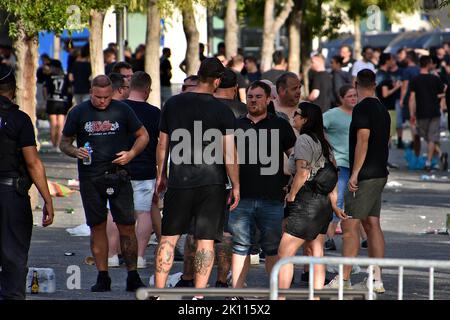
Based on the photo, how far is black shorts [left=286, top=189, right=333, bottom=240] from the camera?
10.5 m

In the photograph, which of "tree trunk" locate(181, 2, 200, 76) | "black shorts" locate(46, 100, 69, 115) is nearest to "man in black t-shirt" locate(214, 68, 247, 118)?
"tree trunk" locate(181, 2, 200, 76)

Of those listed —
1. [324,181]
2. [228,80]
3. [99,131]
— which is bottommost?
[324,181]

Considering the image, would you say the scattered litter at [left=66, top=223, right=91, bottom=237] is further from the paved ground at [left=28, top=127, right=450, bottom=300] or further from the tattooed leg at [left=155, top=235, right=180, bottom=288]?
the tattooed leg at [left=155, top=235, right=180, bottom=288]

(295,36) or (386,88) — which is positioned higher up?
(295,36)

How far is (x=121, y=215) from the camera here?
11.6 m

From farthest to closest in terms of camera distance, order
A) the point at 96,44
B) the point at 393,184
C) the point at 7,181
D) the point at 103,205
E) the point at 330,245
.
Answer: the point at 96,44, the point at 393,184, the point at 330,245, the point at 103,205, the point at 7,181

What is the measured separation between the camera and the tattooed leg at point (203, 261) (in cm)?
1025

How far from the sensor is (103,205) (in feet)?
37.7

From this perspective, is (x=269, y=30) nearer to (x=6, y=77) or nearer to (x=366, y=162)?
(x=366, y=162)

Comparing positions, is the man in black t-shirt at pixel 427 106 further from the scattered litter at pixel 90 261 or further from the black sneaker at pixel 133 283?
the black sneaker at pixel 133 283

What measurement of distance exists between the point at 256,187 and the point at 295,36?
23.8 metres

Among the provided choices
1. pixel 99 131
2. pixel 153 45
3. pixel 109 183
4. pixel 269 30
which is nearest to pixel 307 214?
pixel 109 183

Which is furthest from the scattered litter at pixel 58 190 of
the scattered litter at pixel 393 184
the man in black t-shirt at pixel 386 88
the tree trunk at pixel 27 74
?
the man in black t-shirt at pixel 386 88
